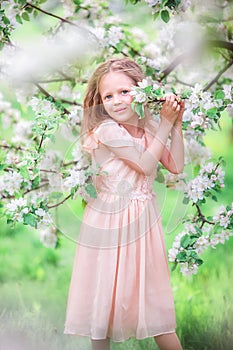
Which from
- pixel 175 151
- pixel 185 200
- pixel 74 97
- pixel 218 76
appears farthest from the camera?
pixel 218 76

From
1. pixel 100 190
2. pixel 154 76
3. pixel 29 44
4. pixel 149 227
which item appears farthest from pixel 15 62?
pixel 149 227

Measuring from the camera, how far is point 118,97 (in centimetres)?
173

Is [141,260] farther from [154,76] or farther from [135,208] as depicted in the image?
[154,76]

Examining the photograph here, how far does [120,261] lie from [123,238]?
0.06 meters

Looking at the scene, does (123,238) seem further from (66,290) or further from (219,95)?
(66,290)

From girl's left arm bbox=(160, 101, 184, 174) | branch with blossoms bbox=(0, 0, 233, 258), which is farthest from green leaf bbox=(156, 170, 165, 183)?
girl's left arm bbox=(160, 101, 184, 174)

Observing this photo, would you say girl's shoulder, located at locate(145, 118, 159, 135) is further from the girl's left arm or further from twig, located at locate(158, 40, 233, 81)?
twig, located at locate(158, 40, 233, 81)

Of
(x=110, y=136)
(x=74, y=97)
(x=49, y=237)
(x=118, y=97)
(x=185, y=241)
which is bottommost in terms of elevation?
(x=185, y=241)

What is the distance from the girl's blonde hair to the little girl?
1 cm

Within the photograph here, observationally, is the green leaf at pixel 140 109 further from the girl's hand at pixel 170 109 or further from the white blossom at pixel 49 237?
the white blossom at pixel 49 237

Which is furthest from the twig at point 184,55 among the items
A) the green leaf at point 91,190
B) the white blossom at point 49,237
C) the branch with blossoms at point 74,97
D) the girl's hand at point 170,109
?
the white blossom at point 49,237

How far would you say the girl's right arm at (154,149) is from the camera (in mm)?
1689

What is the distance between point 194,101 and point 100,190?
13.1 inches

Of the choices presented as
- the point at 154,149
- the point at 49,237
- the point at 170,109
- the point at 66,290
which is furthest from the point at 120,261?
the point at 66,290
